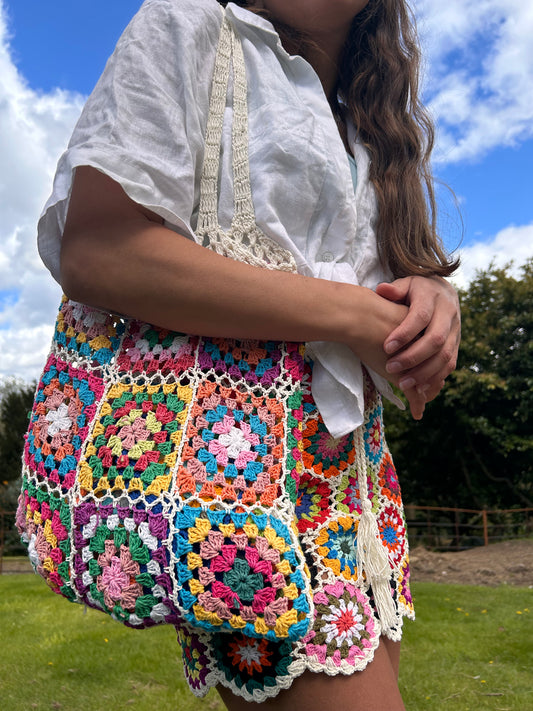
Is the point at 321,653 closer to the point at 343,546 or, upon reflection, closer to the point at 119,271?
the point at 343,546

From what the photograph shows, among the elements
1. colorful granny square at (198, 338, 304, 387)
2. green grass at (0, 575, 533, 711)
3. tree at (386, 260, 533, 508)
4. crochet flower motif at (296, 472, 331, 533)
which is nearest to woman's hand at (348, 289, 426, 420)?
colorful granny square at (198, 338, 304, 387)

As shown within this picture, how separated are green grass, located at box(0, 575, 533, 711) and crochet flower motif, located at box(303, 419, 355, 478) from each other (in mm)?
3827

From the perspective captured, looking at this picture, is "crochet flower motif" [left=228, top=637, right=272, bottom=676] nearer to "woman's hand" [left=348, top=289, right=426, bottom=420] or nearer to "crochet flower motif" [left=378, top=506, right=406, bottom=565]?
"crochet flower motif" [left=378, top=506, right=406, bottom=565]

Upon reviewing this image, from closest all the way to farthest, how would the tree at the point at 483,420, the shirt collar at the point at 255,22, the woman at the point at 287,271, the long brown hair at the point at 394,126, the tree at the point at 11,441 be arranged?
the woman at the point at 287,271 < the shirt collar at the point at 255,22 < the long brown hair at the point at 394,126 < the tree at the point at 483,420 < the tree at the point at 11,441

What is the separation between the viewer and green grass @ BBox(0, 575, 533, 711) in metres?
4.41

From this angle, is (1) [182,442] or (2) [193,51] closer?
(1) [182,442]

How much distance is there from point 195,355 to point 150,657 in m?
5.02

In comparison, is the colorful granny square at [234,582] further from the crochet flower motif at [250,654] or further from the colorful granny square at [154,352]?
the colorful granny square at [154,352]

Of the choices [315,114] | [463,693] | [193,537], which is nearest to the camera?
[193,537]

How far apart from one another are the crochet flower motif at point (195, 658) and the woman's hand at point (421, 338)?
1.99 ft

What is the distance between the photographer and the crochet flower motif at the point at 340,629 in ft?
3.41

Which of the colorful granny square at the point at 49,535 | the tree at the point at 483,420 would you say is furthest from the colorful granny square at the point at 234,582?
the tree at the point at 483,420

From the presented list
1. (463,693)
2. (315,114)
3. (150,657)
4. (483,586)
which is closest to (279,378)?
(315,114)

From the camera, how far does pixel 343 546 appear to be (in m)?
1.14
